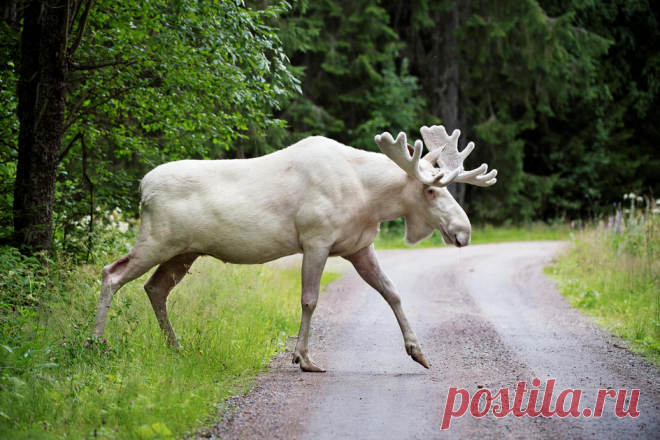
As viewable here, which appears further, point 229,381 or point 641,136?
point 641,136

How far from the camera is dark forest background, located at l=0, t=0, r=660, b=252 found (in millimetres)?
7457

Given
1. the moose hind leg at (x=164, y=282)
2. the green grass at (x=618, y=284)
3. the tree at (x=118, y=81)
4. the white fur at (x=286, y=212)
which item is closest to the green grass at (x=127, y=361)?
the moose hind leg at (x=164, y=282)

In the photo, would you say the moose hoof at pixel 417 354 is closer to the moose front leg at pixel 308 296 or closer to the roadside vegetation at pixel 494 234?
the moose front leg at pixel 308 296

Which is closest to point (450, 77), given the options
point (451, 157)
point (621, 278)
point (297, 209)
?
point (621, 278)

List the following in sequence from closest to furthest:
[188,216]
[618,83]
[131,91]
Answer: [188,216]
[131,91]
[618,83]

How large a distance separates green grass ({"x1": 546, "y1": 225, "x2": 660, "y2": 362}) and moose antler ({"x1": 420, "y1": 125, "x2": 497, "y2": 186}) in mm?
2447

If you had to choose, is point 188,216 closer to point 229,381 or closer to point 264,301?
point 229,381

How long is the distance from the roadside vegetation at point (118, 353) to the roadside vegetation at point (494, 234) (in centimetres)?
1282

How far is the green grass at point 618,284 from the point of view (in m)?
7.38

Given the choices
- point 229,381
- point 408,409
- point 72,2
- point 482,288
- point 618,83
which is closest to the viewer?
point 408,409

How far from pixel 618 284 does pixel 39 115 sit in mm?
8235

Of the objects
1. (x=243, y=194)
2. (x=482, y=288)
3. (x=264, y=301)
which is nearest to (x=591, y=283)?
(x=482, y=288)

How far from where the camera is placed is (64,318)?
6199 millimetres

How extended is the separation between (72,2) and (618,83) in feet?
86.7
